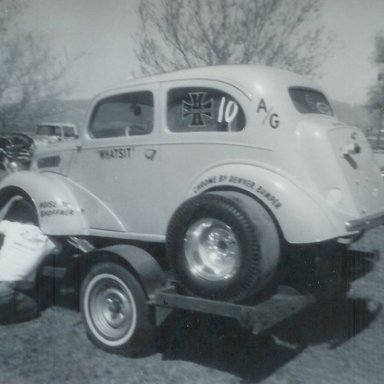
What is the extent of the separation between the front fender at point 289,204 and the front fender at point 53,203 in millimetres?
1666

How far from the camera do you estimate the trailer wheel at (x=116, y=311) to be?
404 centimetres

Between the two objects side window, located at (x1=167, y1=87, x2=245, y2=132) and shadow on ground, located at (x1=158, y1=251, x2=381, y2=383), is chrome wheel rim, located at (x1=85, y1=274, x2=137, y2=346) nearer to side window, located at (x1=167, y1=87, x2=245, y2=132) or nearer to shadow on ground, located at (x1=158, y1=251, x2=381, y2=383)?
shadow on ground, located at (x1=158, y1=251, x2=381, y2=383)

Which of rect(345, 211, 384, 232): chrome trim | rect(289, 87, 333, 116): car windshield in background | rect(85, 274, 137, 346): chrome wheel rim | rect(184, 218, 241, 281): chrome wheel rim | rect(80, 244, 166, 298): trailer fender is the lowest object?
rect(85, 274, 137, 346): chrome wheel rim

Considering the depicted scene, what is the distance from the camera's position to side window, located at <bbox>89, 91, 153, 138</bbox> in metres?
4.68

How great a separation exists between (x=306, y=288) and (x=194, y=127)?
1487 millimetres

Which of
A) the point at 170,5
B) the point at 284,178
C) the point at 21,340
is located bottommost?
the point at 21,340

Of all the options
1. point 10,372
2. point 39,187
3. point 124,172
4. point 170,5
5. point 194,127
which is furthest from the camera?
point 170,5

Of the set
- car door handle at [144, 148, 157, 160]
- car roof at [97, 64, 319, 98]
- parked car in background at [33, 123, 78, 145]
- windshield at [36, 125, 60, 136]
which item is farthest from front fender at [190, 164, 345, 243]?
windshield at [36, 125, 60, 136]

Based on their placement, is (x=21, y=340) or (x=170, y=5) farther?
(x=170, y=5)

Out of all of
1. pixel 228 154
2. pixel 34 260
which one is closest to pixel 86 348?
pixel 34 260

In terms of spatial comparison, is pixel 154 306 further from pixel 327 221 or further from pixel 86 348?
pixel 327 221

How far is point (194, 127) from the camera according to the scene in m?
4.32

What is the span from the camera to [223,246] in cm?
372

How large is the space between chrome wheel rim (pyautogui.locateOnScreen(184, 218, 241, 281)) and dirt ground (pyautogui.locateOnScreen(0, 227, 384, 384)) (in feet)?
2.45
